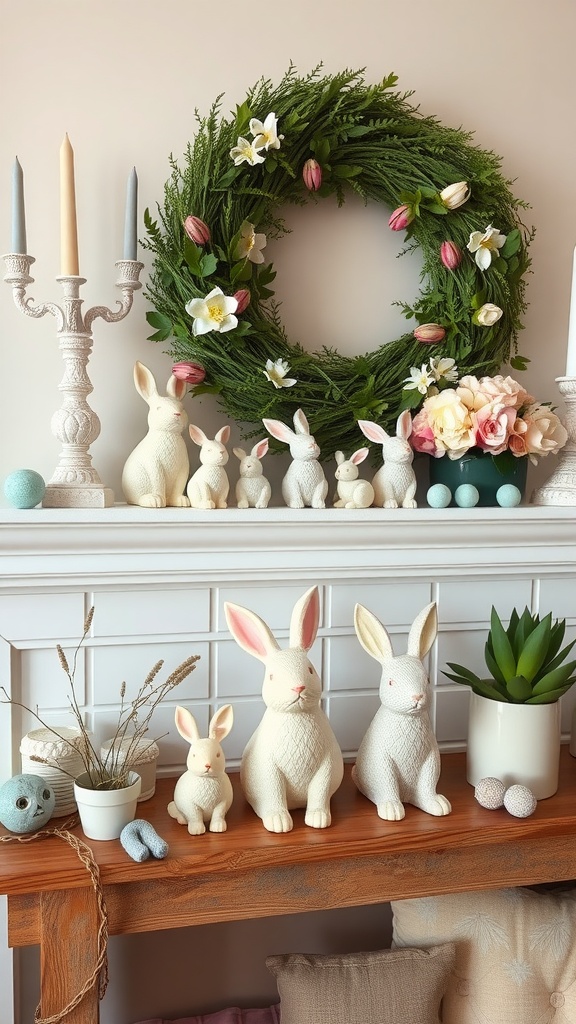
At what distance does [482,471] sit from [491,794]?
0.53 metres

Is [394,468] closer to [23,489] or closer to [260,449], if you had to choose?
[260,449]

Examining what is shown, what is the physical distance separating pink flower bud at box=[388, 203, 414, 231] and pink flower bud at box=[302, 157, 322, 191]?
0.14 m

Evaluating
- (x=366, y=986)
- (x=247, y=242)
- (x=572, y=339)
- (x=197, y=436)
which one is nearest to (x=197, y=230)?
(x=247, y=242)

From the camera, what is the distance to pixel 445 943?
1329mm

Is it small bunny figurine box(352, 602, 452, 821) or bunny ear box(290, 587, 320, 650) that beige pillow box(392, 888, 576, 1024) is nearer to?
small bunny figurine box(352, 602, 452, 821)

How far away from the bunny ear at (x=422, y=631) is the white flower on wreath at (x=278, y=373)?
0.43m

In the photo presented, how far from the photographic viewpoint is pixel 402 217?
1411 mm

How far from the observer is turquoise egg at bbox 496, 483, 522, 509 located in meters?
1.40

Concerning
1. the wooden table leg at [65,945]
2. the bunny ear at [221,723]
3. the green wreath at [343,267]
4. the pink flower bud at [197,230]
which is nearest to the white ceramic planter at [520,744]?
the bunny ear at [221,723]

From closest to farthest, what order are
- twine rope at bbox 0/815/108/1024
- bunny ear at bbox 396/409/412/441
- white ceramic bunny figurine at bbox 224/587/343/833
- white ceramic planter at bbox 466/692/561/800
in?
twine rope at bbox 0/815/108/1024
white ceramic bunny figurine at bbox 224/587/343/833
white ceramic planter at bbox 466/692/561/800
bunny ear at bbox 396/409/412/441

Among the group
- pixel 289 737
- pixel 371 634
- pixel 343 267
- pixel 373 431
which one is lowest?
pixel 289 737

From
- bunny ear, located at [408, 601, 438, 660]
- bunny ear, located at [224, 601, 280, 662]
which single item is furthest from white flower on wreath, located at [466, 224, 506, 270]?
bunny ear, located at [224, 601, 280, 662]

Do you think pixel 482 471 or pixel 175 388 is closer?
pixel 175 388

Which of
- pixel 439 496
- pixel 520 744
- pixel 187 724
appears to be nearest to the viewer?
pixel 187 724
